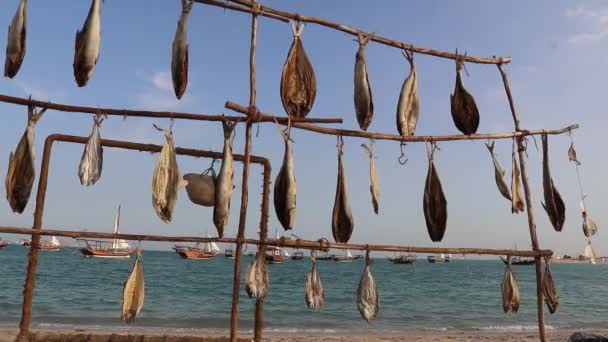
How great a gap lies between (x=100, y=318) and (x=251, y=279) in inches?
804

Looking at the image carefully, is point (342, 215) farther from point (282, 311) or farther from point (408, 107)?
point (282, 311)

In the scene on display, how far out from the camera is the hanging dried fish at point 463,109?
444cm

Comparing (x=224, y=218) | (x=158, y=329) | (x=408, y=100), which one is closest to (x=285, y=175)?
(x=224, y=218)

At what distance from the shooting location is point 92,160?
4.00 m

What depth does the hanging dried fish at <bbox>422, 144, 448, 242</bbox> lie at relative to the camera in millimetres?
4121

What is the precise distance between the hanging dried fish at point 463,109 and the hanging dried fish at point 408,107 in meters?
0.45

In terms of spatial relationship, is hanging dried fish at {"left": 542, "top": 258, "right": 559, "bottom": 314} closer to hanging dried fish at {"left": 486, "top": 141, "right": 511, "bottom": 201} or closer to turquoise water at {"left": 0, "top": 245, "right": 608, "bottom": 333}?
hanging dried fish at {"left": 486, "top": 141, "right": 511, "bottom": 201}

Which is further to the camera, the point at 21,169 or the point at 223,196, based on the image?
the point at 21,169

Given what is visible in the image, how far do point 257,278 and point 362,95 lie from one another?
1.86m

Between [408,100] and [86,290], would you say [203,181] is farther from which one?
[86,290]

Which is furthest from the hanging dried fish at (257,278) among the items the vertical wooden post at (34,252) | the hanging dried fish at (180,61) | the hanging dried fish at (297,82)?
the vertical wooden post at (34,252)

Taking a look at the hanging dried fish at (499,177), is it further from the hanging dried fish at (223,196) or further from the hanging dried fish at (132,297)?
the hanging dried fish at (132,297)

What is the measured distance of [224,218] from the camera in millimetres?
3525

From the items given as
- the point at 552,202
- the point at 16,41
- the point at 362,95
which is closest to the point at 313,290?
the point at 362,95
